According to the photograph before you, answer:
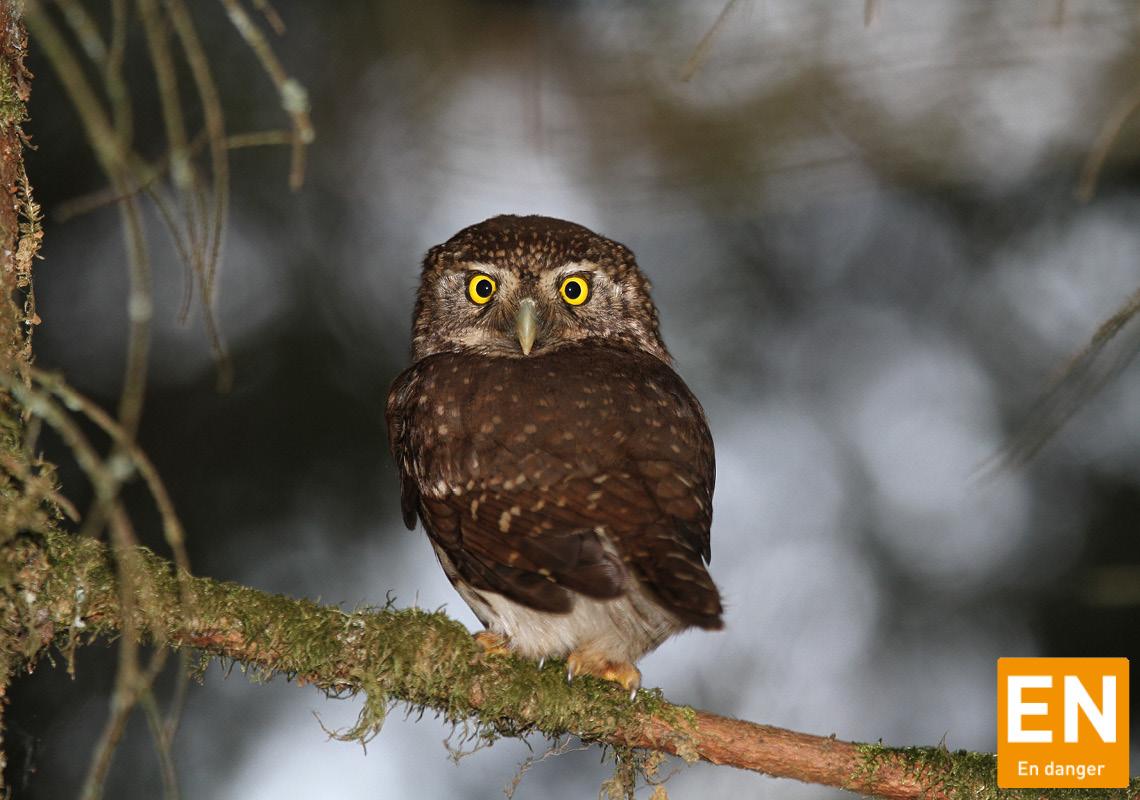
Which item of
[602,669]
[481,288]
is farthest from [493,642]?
[481,288]

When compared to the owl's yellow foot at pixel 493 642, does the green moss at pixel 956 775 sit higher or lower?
lower

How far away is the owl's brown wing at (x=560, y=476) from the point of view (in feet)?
9.62

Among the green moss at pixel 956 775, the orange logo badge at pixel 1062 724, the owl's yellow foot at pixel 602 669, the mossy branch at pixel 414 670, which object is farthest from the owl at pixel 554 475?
the orange logo badge at pixel 1062 724

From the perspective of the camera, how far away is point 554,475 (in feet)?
10.4

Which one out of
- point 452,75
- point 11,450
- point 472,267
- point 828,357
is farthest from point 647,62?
point 11,450

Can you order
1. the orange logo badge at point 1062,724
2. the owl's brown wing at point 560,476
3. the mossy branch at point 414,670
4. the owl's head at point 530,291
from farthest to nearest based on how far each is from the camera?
the owl's head at point 530,291, the orange logo badge at point 1062,724, the owl's brown wing at point 560,476, the mossy branch at point 414,670

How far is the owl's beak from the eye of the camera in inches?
149

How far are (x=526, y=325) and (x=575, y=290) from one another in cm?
40

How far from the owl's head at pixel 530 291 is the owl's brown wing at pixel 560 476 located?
11.4 inches

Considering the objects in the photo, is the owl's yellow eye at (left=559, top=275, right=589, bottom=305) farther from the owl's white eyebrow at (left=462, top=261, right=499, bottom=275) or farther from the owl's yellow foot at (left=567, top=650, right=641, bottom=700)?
the owl's yellow foot at (left=567, top=650, right=641, bottom=700)

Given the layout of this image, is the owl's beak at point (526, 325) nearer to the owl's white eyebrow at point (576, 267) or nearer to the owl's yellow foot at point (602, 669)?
the owl's white eyebrow at point (576, 267)

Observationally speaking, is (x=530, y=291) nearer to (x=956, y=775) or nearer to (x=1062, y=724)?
(x=956, y=775)

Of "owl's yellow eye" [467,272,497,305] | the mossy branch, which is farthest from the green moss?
"owl's yellow eye" [467,272,497,305]

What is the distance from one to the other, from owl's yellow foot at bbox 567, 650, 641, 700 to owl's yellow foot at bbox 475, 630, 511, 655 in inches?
6.9
